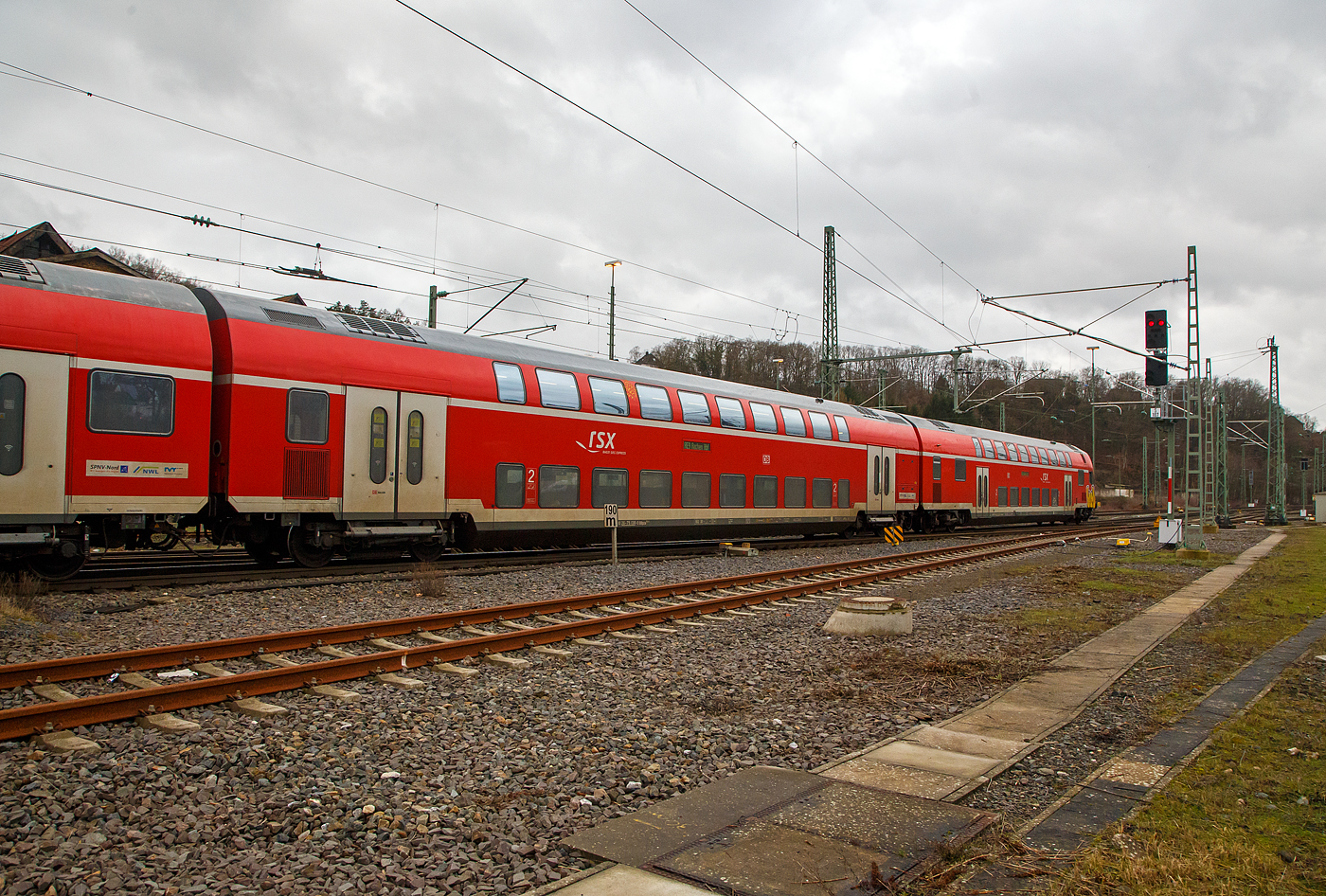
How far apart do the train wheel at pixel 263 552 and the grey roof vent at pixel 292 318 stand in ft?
11.0

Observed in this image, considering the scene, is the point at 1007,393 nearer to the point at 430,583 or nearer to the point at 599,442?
the point at 599,442

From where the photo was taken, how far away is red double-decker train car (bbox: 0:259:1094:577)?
10.3 meters

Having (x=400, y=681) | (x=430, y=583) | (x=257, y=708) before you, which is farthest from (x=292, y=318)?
(x=257, y=708)

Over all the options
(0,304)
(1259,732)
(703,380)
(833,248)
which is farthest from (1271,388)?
(0,304)

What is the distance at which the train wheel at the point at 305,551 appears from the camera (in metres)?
12.9

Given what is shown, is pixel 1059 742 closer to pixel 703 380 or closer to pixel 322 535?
pixel 322 535

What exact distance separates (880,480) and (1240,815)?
21514mm

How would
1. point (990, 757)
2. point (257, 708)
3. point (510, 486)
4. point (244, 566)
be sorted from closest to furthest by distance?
point (990, 757) < point (257, 708) < point (244, 566) < point (510, 486)

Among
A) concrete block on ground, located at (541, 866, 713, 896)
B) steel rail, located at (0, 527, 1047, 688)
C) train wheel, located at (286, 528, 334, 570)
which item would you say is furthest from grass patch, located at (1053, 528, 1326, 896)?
train wheel, located at (286, 528, 334, 570)

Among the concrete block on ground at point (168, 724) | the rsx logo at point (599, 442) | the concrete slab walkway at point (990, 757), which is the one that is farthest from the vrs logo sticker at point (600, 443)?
the concrete block on ground at point (168, 724)

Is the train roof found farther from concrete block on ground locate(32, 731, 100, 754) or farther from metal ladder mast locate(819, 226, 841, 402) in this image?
metal ladder mast locate(819, 226, 841, 402)

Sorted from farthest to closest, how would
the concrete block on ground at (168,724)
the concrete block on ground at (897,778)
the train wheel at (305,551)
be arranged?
the train wheel at (305,551) → the concrete block on ground at (168,724) → the concrete block on ground at (897,778)

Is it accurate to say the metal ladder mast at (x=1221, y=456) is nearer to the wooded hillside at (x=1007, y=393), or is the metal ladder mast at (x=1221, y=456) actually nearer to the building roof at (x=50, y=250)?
the wooded hillside at (x=1007, y=393)

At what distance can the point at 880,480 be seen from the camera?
25656mm
